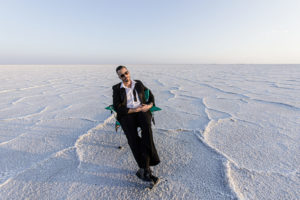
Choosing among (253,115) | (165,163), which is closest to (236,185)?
(165,163)

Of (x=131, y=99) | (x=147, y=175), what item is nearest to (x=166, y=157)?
(x=147, y=175)

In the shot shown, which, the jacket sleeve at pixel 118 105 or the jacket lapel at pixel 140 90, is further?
the jacket lapel at pixel 140 90

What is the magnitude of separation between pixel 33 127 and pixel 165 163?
7.18 ft

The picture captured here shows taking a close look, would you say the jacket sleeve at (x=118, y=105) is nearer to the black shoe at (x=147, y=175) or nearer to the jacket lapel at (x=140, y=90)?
the jacket lapel at (x=140, y=90)

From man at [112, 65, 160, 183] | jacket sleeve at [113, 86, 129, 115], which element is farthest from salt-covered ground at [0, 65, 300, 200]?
jacket sleeve at [113, 86, 129, 115]

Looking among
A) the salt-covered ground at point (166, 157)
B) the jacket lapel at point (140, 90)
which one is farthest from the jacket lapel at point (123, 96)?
the salt-covered ground at point (166, 157)

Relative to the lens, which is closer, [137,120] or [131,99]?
[137,120]

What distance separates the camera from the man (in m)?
1.43

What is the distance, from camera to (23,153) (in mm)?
1917

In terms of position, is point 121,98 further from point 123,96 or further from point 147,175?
point 147,175

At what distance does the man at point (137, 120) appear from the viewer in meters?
1.43

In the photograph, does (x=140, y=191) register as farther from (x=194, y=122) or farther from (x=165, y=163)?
(x=194, y=122)

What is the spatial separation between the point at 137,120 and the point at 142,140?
23 centimetres

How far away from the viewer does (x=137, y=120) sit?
5.43ft
